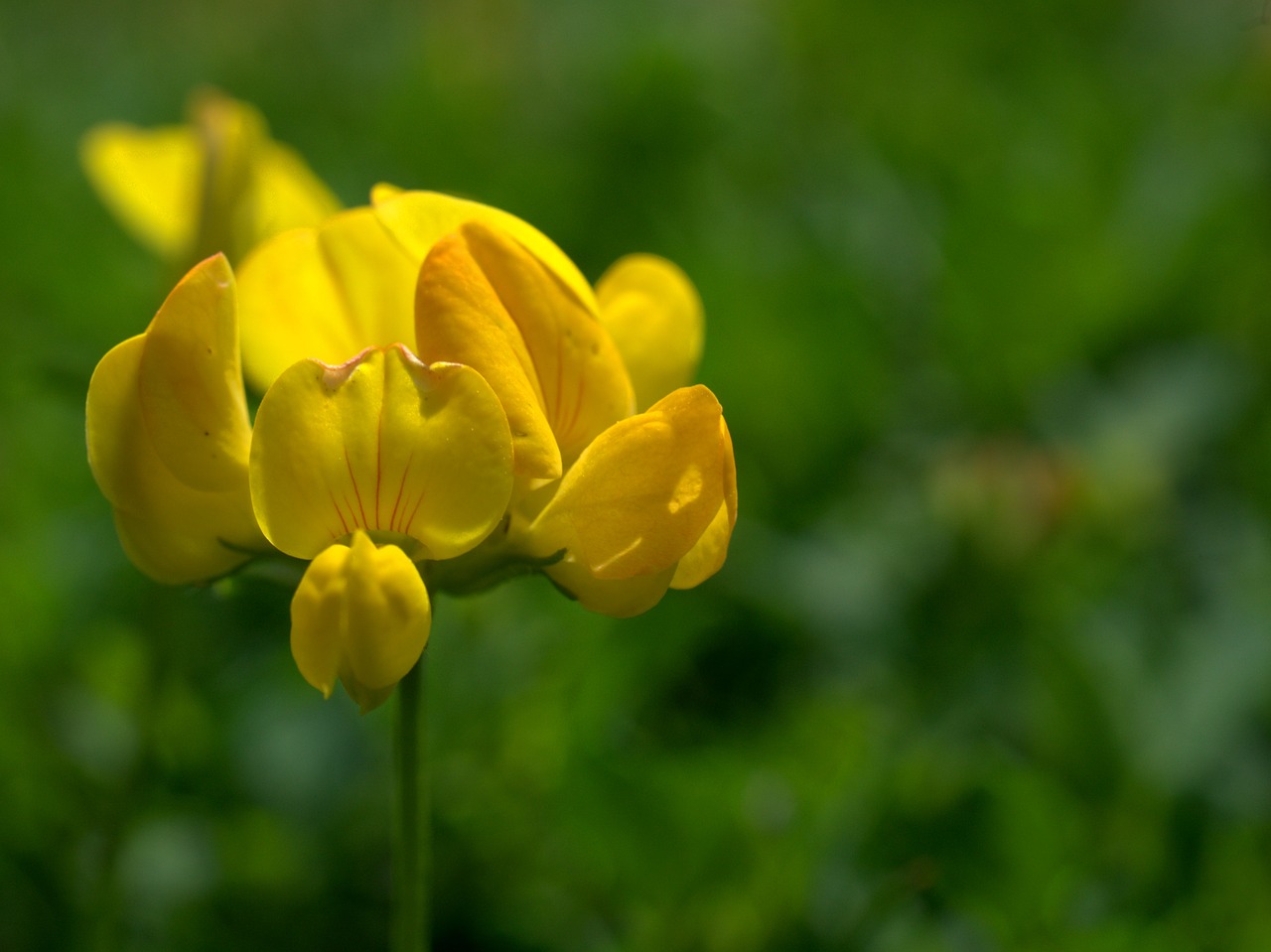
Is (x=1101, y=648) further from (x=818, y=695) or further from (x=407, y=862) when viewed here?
(x=407, y=862)

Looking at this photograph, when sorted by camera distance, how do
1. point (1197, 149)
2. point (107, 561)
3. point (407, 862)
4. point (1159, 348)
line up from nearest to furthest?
point (407, 862) → point (107, 561) → point (1159, 348) → point (1197, 149)

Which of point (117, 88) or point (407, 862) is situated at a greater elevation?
point (407, 862)

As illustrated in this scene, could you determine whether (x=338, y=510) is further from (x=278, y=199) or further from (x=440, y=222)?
(x=278, y=199)

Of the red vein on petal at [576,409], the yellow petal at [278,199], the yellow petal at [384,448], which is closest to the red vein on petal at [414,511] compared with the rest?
the yellow petal at [384,448]

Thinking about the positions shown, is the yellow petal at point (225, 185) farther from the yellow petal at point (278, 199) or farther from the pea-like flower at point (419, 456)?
the pea-like flower at point (419, 456)

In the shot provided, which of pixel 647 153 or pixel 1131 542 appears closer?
pixel 1131 542

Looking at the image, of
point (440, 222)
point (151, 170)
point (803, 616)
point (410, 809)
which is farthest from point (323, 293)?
point (803, 616)

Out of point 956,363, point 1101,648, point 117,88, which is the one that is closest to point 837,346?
point 956,363

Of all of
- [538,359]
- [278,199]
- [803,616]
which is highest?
[538,359]

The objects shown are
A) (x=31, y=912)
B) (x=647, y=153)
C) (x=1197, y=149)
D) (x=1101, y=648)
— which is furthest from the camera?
(x=647, y=153)
